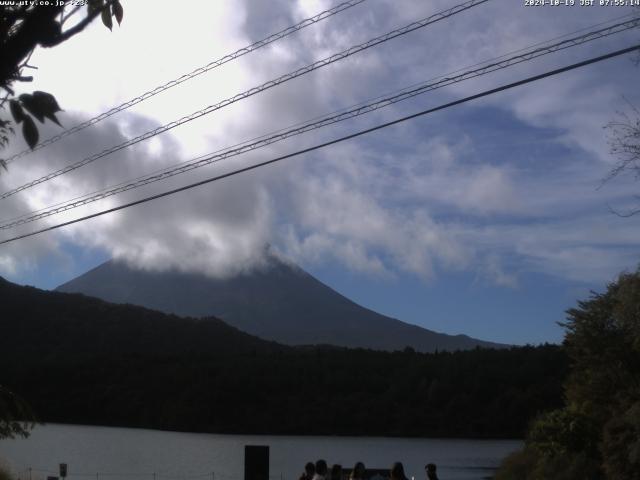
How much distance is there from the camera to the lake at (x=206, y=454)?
48906 millimetres

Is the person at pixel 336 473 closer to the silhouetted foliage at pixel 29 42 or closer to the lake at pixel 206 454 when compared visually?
the silhouetted foliage at pixel 29 42

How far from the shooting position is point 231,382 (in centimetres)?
9281

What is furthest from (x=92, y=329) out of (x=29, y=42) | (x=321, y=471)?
(x=29, y=42)

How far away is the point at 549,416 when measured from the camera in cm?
2523

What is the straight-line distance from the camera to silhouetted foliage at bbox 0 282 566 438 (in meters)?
80.8

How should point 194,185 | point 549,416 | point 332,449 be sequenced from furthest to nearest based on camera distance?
point 332,449 < point 549,416 < point 194,185

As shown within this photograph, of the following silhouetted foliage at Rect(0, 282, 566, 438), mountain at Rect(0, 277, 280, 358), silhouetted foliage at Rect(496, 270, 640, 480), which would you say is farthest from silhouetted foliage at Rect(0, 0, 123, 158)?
mountain at Rect(0, 277, 280, 358)

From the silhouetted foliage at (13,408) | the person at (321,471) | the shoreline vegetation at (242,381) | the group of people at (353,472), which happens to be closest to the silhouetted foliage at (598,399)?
the group of people at (353,472)

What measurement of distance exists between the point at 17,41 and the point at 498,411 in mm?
79998

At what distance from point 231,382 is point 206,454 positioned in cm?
3128

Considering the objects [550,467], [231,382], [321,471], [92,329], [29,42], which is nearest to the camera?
[29,42]

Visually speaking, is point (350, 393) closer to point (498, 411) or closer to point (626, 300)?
point (498, 411)

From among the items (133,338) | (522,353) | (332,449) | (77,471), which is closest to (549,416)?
(77,471)

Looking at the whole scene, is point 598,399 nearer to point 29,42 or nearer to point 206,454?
point 29,42
